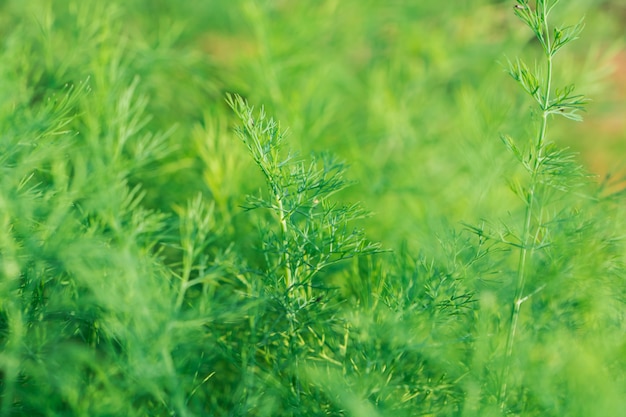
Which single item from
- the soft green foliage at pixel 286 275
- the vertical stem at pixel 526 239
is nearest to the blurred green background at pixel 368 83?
the soft green foliage at pixel 286 275

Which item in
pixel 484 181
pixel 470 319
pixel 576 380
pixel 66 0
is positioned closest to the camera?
pixel 576 380

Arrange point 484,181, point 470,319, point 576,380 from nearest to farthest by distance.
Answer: point 576,380 → point 470,319 → point 484,181

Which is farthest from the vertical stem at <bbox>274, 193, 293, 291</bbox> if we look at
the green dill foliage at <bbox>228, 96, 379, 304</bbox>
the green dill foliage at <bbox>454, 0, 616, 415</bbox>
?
the green dill foliage at <bbox>454, 0, 616, 415</bbox>

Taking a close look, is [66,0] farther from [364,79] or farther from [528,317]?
[528,317]

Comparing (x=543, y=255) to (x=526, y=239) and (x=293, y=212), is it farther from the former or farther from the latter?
(x=293, y=212)

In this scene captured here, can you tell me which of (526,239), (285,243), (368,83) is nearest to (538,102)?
(526,239)

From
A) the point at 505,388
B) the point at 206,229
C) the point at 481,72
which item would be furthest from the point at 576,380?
the point at 481,72

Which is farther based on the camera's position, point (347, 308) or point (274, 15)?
point (274, 15)

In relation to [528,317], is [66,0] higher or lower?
higher

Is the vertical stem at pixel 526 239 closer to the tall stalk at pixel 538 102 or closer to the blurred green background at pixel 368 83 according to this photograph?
the tall stalk at pixel 538 102

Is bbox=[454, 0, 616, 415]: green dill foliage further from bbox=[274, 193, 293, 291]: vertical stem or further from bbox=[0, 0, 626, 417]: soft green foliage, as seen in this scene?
bbox=[274, 193, 293, 291]: vertical stem

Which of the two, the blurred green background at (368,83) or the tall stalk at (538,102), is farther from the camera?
the blurred green background at (368,83)

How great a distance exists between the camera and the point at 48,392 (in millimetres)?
508

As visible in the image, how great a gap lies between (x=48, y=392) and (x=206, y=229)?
0.18 m
